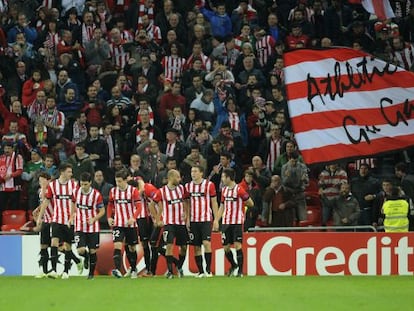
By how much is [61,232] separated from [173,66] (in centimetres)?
646

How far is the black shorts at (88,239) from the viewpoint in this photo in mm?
21453

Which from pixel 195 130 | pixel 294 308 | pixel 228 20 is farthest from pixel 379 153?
pixel 228 20

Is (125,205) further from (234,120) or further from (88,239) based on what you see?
(234,120)

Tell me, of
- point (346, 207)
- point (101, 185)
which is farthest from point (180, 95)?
point (346, 207)

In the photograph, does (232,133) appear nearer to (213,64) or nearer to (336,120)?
(213,64)

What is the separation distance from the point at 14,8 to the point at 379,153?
39.9 feet

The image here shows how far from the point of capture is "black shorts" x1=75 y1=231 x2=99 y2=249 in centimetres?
2145

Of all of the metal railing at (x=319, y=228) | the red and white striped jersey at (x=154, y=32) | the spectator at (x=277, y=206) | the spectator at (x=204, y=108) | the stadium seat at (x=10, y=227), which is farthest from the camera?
the red and white striped jersey at (x=154, y=32)

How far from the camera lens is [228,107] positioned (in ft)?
82.5

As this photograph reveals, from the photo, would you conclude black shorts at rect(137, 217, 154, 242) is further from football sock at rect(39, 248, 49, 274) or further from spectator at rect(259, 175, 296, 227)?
spectator at rect(259, 175, 296, 227)

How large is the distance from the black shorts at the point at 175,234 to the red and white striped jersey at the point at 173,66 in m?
5.99

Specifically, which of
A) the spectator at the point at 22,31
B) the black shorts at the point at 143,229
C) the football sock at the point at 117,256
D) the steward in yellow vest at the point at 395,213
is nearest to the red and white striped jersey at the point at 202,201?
the black shorts at the point at 143,229

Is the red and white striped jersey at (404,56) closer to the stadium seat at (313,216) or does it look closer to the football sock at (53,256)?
the stadium seat at (313,216)

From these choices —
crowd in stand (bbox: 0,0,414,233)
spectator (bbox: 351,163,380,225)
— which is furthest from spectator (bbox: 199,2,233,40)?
spectator (bbox: 351,163,380,225)
